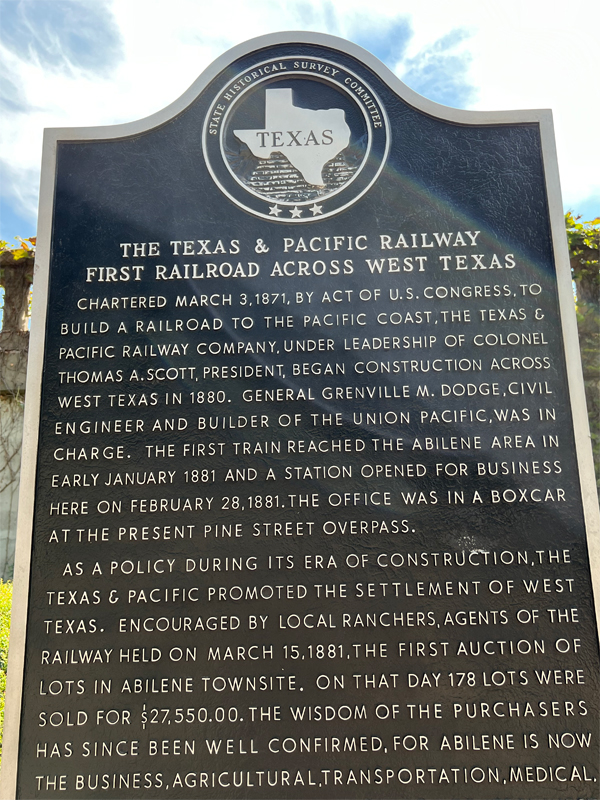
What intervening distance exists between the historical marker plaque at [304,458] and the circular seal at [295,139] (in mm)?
16

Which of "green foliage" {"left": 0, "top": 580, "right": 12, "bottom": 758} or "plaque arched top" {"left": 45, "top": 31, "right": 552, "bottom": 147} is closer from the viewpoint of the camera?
"plaque arched top" {"left": 45, "top": 31, "right": 552, "bottom": 147}

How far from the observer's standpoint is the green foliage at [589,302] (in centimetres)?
659

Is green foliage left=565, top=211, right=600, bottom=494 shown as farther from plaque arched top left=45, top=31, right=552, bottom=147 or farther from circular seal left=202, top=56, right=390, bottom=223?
circular seal left=202, top=56, right=390, bottom=223

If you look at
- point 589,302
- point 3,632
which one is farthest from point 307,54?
point 3,632

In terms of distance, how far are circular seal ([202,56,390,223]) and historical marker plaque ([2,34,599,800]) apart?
0.02 m

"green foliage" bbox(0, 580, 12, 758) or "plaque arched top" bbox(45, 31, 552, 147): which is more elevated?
"plaque arched top" bbox(45, 31, 552, 147)

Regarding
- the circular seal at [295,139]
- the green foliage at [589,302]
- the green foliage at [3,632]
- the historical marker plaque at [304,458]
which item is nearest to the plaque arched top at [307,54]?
the historical marker plaque at [304,458]

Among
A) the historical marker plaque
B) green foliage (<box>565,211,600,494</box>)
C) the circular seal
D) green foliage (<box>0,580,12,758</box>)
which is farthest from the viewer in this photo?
green foliage (<box>565,211,600,494</box>)

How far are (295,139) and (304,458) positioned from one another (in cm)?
215

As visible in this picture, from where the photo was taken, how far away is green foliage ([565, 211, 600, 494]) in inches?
260

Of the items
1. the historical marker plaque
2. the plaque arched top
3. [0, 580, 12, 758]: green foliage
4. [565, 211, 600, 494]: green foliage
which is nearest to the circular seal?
the historical marker plaque

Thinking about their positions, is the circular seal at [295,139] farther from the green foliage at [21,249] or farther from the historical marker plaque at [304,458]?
the green foliage at [21,249]

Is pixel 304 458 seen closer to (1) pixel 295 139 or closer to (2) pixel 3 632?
(1) pixel 295 139

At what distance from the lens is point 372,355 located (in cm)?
373
